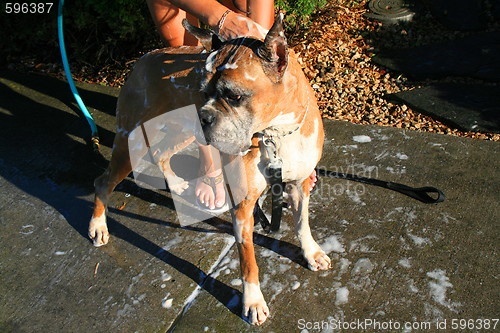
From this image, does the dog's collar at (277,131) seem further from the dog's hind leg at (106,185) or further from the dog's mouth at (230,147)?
the dog's hind leg at (106,185)

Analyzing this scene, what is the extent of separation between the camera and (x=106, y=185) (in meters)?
3.67

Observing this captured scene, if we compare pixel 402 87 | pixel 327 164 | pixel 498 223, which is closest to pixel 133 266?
pixel 327 164

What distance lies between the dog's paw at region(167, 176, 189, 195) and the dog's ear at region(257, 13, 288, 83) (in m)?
1.88

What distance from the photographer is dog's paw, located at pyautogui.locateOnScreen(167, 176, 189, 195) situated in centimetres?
407

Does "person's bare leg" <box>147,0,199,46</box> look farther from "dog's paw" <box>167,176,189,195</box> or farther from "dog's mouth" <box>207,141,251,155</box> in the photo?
"dog's mouth" <box>207,141,251,155</box>

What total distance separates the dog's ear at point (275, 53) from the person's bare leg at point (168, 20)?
1.53m

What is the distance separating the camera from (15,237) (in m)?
3.71

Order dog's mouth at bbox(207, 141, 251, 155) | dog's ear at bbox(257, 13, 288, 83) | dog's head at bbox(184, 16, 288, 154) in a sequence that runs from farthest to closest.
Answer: dog's mouth at bbox(207, 141, 251, 155)
dog's head at bbox(184, 16, 288, 154)
dog's ear at bbox(257, 13, 288, 83)

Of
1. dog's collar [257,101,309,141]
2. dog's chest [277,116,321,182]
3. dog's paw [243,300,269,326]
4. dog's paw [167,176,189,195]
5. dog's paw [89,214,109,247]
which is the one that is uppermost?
dog's collar [257,101,309,141]

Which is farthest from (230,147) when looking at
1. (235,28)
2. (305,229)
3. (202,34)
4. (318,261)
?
(318,261)

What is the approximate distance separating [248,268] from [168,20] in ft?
6.64

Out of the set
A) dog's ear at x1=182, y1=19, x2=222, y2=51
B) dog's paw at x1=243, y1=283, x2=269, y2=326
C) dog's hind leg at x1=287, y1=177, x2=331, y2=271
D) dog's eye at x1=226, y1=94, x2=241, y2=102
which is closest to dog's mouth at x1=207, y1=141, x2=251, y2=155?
dog's eye at x1=226, y1=94, x2=241, y2=102

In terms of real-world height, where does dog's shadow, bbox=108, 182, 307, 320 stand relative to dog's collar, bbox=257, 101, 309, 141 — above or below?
below

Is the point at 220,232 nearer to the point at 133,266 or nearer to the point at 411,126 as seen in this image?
the point at 133,266
